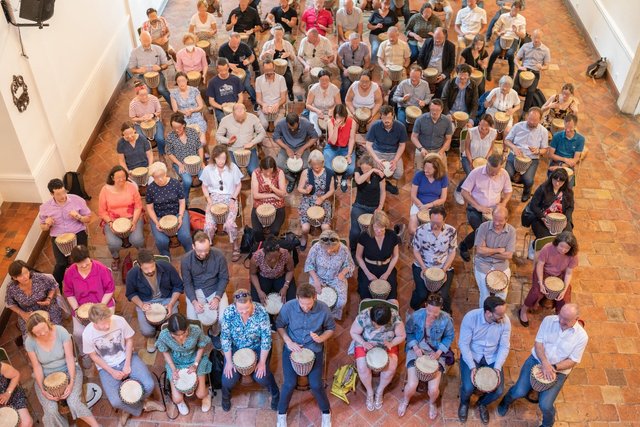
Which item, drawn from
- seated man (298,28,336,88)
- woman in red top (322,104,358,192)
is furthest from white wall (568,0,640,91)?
woman in red top (322,104,358,192)

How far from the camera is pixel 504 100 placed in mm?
8656

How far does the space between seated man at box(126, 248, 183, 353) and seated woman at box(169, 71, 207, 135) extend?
2832 millimetres

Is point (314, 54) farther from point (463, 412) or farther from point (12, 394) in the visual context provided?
point (12, 394)

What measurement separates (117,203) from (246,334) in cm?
234

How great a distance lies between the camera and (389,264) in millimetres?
6555

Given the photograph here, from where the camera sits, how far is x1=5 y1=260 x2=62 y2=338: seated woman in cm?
600

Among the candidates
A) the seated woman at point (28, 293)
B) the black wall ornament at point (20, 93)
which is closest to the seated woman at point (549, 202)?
the seated woman at point (28, 293)

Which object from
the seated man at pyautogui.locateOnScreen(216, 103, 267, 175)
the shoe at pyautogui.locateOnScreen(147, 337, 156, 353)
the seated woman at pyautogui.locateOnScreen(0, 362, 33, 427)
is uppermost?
the seated man at pyautogui.locateOnScreen(216, 103, 267, 175)

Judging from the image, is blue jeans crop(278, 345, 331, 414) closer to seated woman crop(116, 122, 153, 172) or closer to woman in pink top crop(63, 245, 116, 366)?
woman in pink top crop(63, 245, 116, 366)

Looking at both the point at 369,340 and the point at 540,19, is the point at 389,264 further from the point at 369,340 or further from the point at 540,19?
the point at 540,19

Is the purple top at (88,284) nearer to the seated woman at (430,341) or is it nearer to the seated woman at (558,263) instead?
the seated woman at (430,341)

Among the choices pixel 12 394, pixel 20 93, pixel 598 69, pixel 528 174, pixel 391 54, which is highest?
pixel 20 93

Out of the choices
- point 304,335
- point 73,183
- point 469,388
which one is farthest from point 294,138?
point 469,388

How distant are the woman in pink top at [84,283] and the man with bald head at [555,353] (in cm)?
392
